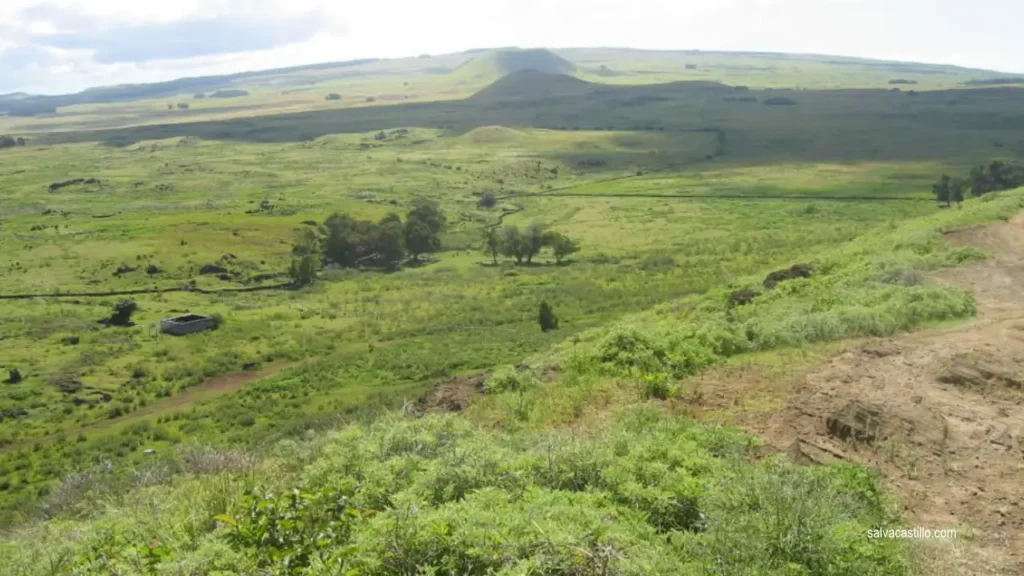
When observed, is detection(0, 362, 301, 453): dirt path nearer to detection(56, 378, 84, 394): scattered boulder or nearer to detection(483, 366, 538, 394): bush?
detection(56, 378, 84, 394): scattered boulder

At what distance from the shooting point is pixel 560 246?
233ft

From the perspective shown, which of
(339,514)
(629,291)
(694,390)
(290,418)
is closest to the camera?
(339,514)

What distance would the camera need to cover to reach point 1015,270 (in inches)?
936

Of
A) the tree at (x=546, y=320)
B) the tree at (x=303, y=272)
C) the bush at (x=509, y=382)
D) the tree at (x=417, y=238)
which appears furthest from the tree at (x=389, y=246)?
the bush at (x=509, y=382)

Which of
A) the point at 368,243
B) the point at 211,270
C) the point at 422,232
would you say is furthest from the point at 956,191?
the point at 211,270

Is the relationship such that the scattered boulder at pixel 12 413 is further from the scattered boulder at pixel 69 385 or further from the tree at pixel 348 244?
the tree at pixel 348 244

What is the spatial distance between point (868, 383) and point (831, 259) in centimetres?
1788

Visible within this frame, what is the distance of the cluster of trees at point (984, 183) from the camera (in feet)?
262

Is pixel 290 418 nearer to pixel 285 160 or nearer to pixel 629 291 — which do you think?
pixel 629 291

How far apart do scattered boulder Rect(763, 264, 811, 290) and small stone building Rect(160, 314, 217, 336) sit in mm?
36506

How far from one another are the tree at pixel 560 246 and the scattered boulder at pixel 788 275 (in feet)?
132

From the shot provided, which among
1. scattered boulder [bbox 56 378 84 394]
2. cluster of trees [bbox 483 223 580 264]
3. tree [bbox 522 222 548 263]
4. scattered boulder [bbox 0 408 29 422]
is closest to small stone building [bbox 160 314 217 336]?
scattered boulder [bbox 56 378 84 394]

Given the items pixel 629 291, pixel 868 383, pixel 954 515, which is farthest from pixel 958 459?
pixel 629 291

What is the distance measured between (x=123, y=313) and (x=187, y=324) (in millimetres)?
6435
